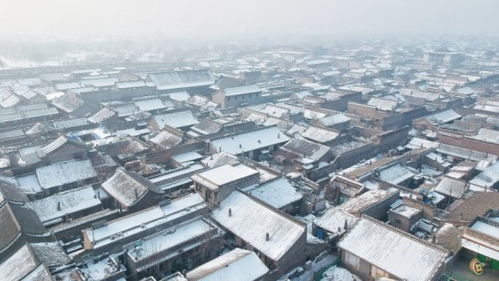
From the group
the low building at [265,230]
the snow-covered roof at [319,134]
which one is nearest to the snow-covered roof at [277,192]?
the low building at [265,230]

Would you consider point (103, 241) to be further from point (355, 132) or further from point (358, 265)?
point (355, 132)

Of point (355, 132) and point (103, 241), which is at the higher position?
point (103, 241)

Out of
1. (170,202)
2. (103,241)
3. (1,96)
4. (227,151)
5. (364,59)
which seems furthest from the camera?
(364,59)

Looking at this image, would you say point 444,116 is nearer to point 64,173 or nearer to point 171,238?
point 171,238

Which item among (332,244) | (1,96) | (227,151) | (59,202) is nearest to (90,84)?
(1,96)

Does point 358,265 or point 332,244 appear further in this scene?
point 332,244

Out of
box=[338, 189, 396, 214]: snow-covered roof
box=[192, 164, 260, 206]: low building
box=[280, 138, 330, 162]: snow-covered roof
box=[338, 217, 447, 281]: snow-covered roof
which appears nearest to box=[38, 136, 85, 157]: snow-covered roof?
box=[192, 164, 260, 206]: low building

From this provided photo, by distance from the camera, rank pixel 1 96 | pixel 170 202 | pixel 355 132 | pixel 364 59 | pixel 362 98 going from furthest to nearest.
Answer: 1. pixel 364 59
2. pixel 362 98
3. pixel 1 96
4. pixel 355 132
5. pixel 170 202

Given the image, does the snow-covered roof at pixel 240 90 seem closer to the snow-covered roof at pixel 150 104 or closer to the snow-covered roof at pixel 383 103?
the snow-covered roof at pixel 150 104
